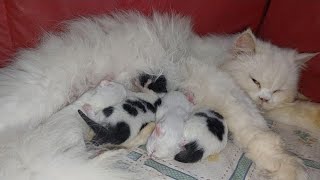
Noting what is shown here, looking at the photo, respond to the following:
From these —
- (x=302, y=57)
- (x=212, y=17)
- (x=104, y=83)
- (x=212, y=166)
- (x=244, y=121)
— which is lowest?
(x=212, y=166)

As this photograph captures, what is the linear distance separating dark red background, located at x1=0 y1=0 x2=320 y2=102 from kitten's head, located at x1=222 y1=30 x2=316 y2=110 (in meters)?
0.19

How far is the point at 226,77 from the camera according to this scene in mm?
1719

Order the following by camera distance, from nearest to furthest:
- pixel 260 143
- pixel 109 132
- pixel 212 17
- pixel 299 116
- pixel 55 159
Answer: pixel 55 159 → pixel 109 132 → pixel 260 143 → pixel 299 116 → pixel 212 17

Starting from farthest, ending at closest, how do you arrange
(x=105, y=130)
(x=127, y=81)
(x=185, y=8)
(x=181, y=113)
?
1. (x=185, y=8)
2. (x=127, y=81)
3. (x=181, y=113)
4. (x=105, y=130)

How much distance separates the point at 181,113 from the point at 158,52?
37 cm

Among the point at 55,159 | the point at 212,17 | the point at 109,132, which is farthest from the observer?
the point at 212,17

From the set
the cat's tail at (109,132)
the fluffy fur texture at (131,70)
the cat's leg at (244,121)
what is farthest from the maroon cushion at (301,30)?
the cat's tail at (109,132)

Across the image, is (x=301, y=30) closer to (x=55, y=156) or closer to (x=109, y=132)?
(x=109, y=132)

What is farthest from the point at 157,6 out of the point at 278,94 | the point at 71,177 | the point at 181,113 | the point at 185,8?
the point at 71,177

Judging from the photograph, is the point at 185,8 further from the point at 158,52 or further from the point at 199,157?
the point at 199,157

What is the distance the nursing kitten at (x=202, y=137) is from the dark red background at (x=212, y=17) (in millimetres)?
594

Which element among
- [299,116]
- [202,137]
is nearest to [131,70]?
[202,137]

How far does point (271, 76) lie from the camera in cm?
173

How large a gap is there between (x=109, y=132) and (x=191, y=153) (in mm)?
291
